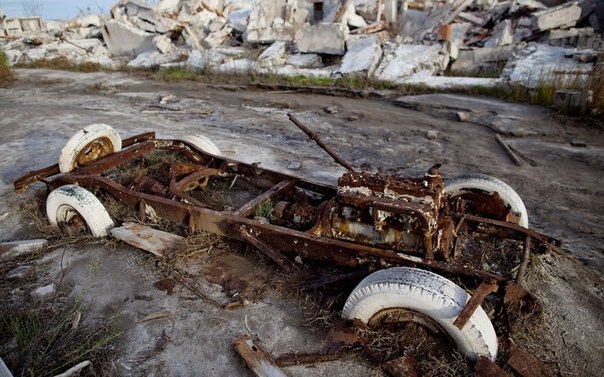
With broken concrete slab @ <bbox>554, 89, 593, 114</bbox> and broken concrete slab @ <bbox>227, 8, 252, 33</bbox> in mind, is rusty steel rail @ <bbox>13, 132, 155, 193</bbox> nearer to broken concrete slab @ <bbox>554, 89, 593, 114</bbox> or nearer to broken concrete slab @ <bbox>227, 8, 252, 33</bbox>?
broken concrete slab @ <bbox>554, 89, 593, 114</bbox>

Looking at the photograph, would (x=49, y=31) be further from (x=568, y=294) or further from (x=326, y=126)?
(x=568, y=294)

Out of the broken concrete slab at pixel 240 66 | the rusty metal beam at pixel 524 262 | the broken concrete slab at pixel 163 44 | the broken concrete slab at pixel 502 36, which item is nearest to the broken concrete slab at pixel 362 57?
the broken concrete slab at pixel 240 66

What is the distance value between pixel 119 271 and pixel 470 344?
2976mm

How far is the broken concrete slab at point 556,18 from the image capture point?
12.1 metres

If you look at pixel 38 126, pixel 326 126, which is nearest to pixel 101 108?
pixel 38 126

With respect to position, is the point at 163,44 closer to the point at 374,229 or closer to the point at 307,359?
the point at 374,229

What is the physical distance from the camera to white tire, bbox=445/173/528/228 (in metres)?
3.75

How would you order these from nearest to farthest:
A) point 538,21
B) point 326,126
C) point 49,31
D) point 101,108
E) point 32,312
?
point 32,312
point 326,126
point 101,108
point 538,21
point 49,31

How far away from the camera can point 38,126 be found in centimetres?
823

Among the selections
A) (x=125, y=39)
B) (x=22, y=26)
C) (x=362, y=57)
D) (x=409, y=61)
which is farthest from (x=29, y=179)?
(x=22, y=26)

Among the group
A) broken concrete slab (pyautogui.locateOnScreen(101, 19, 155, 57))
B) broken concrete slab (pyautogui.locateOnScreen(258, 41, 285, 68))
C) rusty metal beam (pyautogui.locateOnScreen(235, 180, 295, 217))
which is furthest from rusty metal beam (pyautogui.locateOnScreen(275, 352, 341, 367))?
broken concrete slab (pyautogui.locateOnScreen(101, 19, 155, 57))

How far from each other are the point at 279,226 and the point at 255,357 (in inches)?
45.8

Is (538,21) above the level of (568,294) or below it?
above

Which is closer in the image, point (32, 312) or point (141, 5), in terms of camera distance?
point (32, 312)
